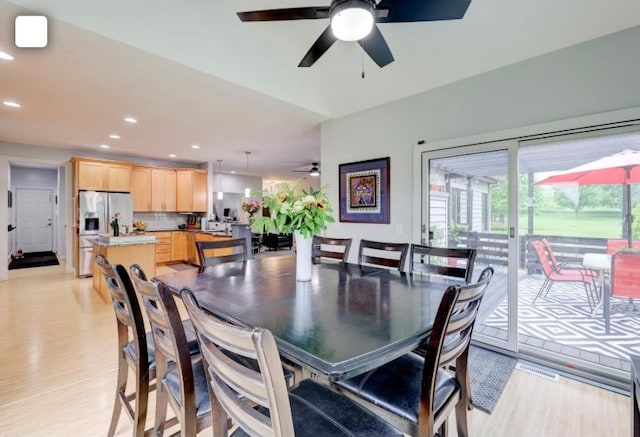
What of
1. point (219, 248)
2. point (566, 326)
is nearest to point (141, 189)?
point (219, 248)

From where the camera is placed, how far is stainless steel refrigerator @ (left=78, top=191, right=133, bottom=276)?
5.82 metres

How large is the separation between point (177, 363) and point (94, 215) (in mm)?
6320

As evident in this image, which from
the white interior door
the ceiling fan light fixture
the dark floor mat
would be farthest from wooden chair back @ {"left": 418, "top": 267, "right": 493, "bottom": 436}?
the white interior door

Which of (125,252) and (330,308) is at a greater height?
(330,308)

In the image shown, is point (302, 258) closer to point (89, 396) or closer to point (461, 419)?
point (461, 419)

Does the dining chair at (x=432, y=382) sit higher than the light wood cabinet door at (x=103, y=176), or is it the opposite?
the light wood cabinet door at (x=103, y=176)

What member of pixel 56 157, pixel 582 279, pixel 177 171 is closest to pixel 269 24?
pixel 582 279

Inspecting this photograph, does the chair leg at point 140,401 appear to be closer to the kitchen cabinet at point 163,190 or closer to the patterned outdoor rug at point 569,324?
the patterned outdoor rug at point 569,324

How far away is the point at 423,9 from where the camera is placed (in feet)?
5.78

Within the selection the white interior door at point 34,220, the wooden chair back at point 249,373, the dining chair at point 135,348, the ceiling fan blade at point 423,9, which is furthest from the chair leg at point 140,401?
the white interior door at point 34,220

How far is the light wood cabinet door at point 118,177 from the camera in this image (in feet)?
20.6

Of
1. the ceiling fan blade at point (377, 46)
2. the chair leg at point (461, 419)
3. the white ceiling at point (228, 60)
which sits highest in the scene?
the white ceiling at point (228, 60)

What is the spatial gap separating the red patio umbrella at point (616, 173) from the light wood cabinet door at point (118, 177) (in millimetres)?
7568

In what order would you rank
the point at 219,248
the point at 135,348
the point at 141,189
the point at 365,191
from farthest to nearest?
1. the point at 141,189
2. the point at 365,191
3. the point at 219,248
4. the point at 135,348
